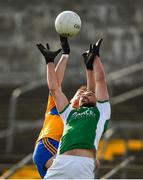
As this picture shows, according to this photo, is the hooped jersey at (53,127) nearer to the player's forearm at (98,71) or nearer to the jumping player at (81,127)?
the jumping player at (81,127)

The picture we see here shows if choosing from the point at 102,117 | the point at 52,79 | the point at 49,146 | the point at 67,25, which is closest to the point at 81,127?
the point at 102,117

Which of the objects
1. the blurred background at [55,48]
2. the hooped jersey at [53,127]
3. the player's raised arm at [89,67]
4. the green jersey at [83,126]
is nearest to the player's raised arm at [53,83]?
the green jersey at [83,126]

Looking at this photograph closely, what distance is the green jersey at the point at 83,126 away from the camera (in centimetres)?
803

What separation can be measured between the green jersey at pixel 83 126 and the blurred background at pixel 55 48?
7328 mm

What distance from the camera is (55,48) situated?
1962 cm

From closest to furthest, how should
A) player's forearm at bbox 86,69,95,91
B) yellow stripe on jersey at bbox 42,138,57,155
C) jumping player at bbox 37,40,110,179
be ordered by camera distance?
jumping player at bbox 37,40,110,179 → player's forearm at bbox 86,69,95,91 → yellow stripe on jersey at bbox 42,138,57,155

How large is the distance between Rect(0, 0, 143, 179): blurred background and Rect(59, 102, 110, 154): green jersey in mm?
7328

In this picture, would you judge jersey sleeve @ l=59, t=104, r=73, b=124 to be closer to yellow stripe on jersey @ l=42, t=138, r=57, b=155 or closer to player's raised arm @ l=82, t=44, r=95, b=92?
player's raised arm @ l=82, t=44, r=95, b=92

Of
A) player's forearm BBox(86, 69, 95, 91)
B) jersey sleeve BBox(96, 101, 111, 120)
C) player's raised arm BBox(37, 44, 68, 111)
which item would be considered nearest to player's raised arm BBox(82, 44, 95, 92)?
player's forearm BBox(86, 69, 95, 91)

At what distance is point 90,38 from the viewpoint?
19.6 meters

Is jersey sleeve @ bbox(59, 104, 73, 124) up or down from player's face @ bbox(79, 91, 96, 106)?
down

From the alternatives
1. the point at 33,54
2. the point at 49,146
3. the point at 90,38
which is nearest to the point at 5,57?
the point at 33,54

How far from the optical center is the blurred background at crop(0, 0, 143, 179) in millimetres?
16672

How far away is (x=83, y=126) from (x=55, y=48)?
1162 centimetres
